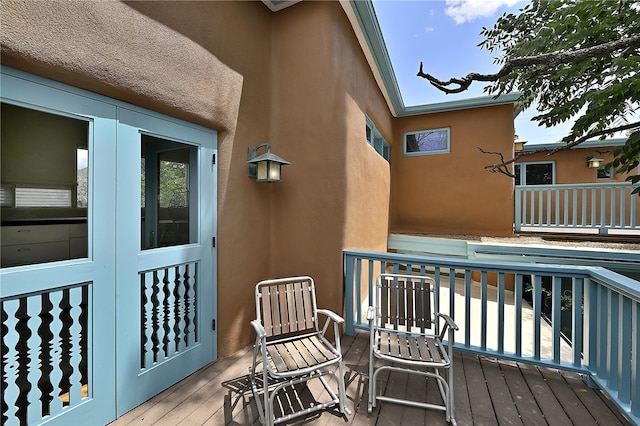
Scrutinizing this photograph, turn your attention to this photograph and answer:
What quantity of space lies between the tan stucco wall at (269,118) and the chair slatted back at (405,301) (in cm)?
69

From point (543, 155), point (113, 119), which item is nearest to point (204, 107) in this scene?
point (113, 119)

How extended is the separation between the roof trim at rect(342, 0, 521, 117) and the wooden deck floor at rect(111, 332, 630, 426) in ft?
10.00

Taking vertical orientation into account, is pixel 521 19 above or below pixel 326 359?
above

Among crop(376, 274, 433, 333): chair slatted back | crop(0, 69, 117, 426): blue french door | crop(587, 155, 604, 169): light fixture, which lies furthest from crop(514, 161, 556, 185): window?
crop(0, 69, 117, 426): blue french door

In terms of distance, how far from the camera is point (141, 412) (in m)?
2.00

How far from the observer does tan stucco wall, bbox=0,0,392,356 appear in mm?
2314

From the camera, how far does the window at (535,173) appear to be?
28.4 ft

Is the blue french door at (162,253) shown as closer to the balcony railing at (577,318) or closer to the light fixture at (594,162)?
the balcony railing at (577,318)

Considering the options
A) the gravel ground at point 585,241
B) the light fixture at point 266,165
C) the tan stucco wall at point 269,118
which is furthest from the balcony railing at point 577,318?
the gravel ground at point 585,241

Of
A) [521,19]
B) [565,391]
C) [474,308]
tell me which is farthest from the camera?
[474,308]

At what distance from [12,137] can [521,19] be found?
583 centimetres

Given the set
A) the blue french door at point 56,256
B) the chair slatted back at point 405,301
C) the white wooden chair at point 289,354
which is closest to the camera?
the blue french door at point 56,256

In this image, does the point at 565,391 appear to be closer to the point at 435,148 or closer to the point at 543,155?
the point at 435,148

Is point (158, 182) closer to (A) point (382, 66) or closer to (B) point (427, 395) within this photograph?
(B) point (427, 395)
